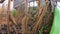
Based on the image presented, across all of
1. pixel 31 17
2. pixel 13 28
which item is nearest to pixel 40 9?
pixel 31 17

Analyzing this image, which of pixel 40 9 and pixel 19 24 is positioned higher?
pixel 40 9

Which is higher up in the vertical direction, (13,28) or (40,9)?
(40,9)

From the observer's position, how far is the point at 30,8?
3.10 feet

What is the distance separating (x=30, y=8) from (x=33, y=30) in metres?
0.17

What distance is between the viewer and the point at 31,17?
901 millimetres

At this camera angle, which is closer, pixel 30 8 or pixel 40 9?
pixel 40 9

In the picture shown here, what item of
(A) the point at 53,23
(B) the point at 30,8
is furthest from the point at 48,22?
(B) the point at 30,8

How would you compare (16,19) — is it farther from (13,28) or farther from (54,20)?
(54,20)

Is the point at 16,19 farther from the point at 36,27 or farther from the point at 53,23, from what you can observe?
the point at 53,23

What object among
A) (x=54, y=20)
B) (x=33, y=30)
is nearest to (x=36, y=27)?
(x=33, y=30)

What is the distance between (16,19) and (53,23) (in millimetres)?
252

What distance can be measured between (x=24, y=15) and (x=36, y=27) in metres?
0.11

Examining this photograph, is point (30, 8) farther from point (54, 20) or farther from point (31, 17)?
point (54, 20)

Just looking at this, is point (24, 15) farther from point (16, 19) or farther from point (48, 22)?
point (48, 22)
